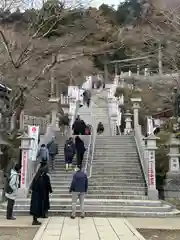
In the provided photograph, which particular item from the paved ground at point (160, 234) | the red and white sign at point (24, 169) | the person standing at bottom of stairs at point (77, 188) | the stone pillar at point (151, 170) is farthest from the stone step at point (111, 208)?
the paved ground at point (160, 234)

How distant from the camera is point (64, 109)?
29172 mm

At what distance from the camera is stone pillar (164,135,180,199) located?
14102 mm

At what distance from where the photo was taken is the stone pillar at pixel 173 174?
46.3 feet

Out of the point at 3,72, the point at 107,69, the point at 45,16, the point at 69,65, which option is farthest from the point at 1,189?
the point at 107,69

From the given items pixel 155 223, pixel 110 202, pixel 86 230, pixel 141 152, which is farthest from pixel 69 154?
pixel 86 230

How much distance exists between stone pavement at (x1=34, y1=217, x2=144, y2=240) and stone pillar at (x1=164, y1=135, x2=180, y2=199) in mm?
4885

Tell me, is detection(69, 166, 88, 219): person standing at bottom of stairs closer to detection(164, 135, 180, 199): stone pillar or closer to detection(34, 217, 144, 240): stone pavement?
detection(34, 217, 144, 240): stone pavement

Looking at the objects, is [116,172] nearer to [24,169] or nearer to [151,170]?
[151,170]

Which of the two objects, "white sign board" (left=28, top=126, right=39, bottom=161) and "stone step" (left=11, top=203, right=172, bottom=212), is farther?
"white sign board" (left=28, top=126, right=39, bottom=161)

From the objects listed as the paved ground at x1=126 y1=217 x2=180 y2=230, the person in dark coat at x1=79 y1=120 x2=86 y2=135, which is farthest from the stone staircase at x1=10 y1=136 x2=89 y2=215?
the paved ground at x1=126 y1=217 x2=180 y2=230

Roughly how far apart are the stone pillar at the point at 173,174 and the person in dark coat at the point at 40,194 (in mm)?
5973

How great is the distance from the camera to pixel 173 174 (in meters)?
14.3

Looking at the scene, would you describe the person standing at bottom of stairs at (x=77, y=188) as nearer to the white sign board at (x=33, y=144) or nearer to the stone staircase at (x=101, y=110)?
the white sign board at (x=33, y=144)

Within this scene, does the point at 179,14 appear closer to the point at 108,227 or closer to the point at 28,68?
the point at 28,68
